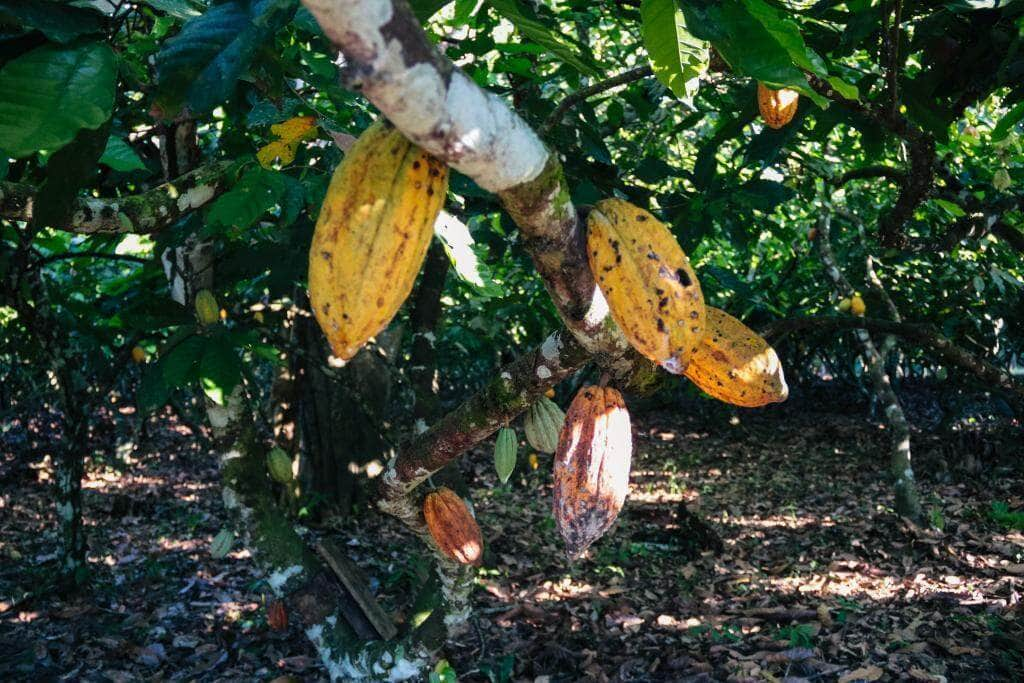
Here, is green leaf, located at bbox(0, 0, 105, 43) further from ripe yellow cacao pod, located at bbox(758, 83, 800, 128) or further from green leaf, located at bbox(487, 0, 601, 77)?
ripe yellow cacao pod, located at bbox(758, 83, 800, 128)

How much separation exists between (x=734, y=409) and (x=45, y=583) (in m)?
5.24

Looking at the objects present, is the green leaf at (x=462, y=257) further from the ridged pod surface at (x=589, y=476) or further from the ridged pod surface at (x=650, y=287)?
the ridged pod surface at (x=650, y=287)

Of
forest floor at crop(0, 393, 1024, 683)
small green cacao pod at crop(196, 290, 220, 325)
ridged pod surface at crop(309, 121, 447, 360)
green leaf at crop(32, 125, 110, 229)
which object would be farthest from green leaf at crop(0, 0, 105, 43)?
forest floor at crop(0, 393, 1024, 683)

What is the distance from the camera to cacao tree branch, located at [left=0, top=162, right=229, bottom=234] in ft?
4.51

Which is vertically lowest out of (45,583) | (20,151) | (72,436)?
(45,583)

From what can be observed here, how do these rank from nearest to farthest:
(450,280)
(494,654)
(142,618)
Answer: (494,654), (142,618), (450,280)

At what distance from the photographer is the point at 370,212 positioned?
75 centimetres

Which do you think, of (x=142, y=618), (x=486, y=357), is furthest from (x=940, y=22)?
(x=486, y=357)

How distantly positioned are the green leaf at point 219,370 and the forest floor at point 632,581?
130 centimetres

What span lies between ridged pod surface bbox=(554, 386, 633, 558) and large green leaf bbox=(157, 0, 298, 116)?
25.0 inches

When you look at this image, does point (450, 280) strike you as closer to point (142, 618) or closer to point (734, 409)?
point (142, 618)

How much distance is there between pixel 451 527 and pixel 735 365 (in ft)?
3.79

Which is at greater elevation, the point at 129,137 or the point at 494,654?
the point at 129,137

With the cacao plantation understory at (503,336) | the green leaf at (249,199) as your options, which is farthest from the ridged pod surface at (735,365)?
the green leaf at (249,199)
